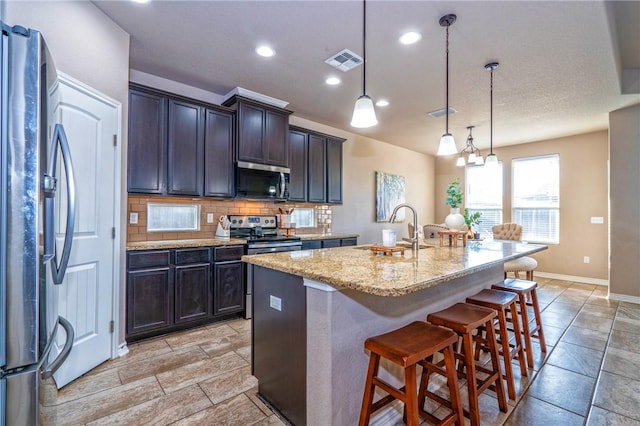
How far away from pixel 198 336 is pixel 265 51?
9.31 ft

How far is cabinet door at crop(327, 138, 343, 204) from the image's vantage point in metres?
4.91

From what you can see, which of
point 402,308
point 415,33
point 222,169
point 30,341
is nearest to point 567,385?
point 402,308

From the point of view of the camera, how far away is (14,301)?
3.14ft

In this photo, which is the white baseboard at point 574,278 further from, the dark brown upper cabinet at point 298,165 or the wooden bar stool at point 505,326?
the dark brown upper cabinet at point 298,165

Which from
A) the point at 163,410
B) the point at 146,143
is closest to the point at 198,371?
the point at 163,410

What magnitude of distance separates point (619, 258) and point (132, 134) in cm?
653

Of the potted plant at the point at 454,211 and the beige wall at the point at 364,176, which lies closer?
the potted plant at the point at 454,211

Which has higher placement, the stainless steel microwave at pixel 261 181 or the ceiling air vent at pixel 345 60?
the ceiling air vent at pixel 345 60

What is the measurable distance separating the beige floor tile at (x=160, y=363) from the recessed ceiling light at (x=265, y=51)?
2.78 meters

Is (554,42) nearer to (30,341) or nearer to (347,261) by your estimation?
(347,261)

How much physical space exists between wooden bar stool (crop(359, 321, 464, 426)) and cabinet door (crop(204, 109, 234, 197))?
2684 millimetres

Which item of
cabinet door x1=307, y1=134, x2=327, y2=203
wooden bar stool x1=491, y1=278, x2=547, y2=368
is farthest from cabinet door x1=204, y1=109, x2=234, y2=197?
wooden bar stool x1=491, y1=278, x2=547, y2=368

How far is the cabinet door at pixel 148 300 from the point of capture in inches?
108

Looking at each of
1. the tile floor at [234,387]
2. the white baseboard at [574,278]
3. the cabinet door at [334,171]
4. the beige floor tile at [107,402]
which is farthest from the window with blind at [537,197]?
the beige floor tile at [107,402]
